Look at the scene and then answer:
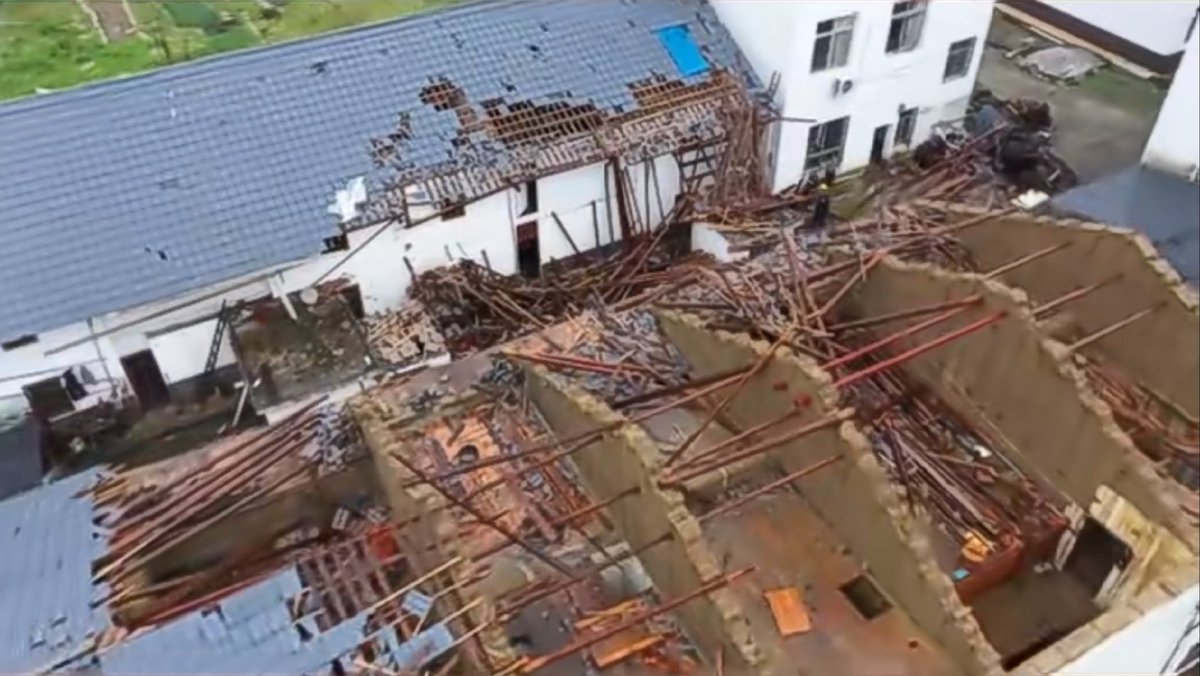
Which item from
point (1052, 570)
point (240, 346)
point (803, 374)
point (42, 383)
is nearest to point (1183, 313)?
point (1052, 570)

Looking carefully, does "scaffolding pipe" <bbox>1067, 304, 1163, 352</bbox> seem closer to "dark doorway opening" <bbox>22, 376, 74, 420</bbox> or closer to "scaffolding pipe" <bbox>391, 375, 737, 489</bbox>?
"scaffolding pipe" <bbox>391, 375, 737, 489</bbox>

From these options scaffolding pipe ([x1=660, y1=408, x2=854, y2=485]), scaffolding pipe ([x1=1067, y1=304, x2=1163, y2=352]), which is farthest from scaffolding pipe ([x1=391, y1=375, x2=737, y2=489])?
scaffolding pipe ([x1=1067, y1=304, x2=1163, y2=352])

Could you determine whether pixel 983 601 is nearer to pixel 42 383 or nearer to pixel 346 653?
pixel 346 653

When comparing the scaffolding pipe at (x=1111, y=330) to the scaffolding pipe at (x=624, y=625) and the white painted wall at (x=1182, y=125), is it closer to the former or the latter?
the white painted wall at (x=1182, y=125)

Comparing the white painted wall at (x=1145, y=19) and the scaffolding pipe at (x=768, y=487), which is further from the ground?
the white painted wall at (x=1145, y=19)

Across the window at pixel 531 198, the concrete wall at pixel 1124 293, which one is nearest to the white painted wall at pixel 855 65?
the window at pixel 531 198

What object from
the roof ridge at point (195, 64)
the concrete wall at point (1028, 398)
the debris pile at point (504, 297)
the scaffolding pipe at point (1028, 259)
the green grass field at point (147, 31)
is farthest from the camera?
the green grass field at point (147, 31)
